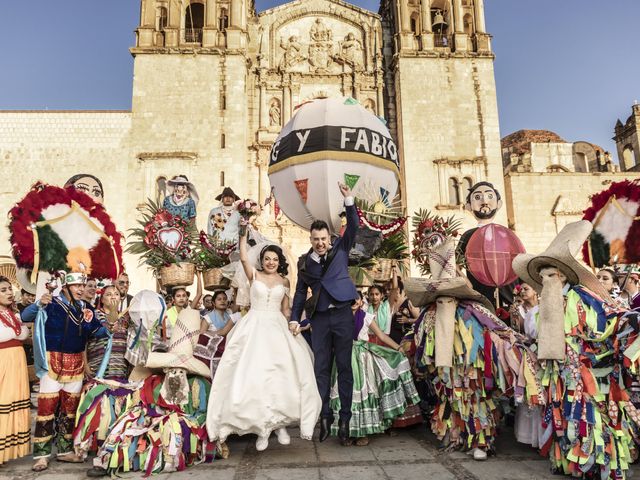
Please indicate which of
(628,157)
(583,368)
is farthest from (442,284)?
(628,157)

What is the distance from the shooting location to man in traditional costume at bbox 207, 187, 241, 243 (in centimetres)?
576

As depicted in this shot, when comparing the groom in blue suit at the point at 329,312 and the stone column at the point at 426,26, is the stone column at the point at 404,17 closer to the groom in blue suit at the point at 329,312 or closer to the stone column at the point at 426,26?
the stone column at the point at 426,26

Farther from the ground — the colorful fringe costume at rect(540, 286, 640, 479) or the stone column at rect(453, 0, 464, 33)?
the stone column at rect(453, 0, 464, 33)

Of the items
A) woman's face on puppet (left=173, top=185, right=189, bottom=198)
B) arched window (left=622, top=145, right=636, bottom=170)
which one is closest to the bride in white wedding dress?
woman's face on puppet (left=173, top=185, right=189, bottom=198)

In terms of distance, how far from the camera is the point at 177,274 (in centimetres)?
510

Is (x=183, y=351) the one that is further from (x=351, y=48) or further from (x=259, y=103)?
(x=351, y=48)

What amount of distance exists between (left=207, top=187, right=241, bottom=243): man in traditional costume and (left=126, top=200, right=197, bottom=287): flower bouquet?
41 cm

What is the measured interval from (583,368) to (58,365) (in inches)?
178

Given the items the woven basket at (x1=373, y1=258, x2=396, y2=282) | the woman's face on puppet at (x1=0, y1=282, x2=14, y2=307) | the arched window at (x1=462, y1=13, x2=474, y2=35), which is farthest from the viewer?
the arched window at (x1=462, y1=13, x2=474, y2=35)

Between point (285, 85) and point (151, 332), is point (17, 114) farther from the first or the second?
point (151, 332)

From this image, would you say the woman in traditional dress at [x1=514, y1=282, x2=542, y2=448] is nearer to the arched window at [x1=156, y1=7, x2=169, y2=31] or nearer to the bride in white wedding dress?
the bride in white wedding dress

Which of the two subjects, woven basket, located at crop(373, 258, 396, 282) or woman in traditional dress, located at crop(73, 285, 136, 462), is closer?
woman in traditional dress, located at crop(73, 285, 136, 462)

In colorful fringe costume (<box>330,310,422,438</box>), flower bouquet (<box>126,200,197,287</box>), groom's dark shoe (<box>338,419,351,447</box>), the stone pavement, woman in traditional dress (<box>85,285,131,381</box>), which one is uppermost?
flower bouquet (<box>126,200,197,287</box>)

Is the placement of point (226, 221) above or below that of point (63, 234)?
above
